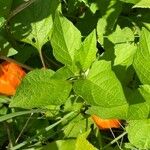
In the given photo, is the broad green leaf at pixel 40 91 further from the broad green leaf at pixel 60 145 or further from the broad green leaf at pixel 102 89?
the broad green leaf at pixel 60 145

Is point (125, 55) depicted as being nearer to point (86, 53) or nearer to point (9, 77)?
point (86, 53)

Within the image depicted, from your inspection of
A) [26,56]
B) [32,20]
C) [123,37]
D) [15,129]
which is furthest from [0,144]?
[123,37]

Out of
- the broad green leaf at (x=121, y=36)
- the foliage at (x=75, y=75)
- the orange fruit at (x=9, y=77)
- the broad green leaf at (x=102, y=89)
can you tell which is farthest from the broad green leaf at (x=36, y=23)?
the broad green leaf at (x=102, y=89)

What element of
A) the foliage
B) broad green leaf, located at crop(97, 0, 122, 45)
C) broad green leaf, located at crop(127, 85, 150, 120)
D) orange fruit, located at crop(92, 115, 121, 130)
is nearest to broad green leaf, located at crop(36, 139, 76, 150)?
the foliage

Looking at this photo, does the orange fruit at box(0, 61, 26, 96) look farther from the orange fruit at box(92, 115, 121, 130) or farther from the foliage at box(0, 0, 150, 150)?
the orange fruit at box(92, 115, 121, 130)

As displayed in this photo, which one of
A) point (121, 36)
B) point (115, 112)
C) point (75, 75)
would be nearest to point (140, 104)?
point (115, 112)

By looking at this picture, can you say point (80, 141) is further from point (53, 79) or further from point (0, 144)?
point (0, 144)

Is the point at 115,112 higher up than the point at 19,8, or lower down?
lower down

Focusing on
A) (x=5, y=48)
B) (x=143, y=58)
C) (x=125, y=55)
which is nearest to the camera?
(x=143, y=58)
